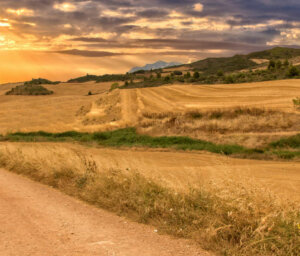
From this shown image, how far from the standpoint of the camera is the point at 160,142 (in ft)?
91.8

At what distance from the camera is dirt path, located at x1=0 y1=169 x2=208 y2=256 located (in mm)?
6254

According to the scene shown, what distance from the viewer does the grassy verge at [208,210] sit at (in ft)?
20.0

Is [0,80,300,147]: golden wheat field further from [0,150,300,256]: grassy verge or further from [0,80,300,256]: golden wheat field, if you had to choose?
[0,150,300,256]: grassy verge

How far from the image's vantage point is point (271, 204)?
7.04 m

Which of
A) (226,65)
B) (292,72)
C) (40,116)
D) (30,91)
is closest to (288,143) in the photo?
(292,72)

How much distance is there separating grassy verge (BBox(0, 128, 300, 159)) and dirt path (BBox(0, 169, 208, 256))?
436 inches

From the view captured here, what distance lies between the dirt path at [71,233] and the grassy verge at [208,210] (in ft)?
1.13

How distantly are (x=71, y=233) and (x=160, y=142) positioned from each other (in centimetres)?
2102

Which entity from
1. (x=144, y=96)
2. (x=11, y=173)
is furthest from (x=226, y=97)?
(x=11, y=173)

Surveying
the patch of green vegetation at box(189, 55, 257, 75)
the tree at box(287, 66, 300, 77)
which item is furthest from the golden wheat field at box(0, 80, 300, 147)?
the patch of green vegetation at box(189, 55, 257, 75)

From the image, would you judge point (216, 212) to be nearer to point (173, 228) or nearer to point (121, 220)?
point (173, 228)

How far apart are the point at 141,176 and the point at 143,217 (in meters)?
1.74

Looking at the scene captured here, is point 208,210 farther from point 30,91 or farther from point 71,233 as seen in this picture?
point 30,91

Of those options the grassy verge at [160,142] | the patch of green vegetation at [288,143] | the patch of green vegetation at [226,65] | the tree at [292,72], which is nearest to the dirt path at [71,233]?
the grassy verge at [160,142]
